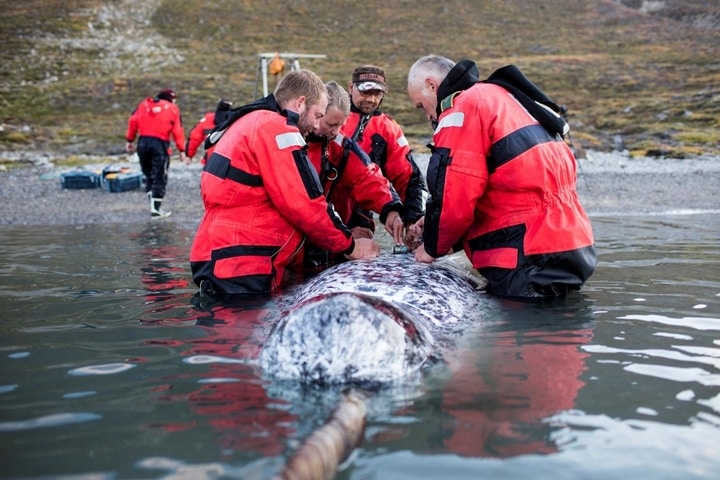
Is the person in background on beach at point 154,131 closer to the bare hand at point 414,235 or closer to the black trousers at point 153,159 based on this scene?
the black trousers at point 153,159

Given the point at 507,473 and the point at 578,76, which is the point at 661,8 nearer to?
the point at 578,76

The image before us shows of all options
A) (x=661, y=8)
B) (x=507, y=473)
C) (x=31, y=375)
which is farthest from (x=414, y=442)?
(x=661, y=8)

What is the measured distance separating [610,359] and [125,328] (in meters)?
2.72

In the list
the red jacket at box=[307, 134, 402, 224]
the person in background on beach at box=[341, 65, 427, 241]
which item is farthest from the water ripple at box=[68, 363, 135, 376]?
the person in background on beach at box=[341, 65, 427, 241]

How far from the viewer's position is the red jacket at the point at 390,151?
691 cm

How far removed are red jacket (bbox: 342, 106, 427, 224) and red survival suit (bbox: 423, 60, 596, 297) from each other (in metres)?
1.93

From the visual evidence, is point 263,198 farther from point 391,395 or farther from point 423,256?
point 391,395

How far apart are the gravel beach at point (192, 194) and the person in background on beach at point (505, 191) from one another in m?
6.60

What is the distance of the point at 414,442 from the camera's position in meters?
2.68

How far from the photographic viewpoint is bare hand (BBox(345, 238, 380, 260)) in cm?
545

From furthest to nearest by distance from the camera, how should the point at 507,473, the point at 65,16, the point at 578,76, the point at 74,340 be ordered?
the point at 65,16, the point at 578,76, the point at 74,340, the point at 507,473

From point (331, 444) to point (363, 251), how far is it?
3.12 metres

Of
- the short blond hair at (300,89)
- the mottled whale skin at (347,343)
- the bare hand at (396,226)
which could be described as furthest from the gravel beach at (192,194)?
the mottled whale skin at (347,343)

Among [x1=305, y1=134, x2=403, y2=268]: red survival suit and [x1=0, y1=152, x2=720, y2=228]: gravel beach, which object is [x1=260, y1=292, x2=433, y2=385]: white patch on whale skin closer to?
[x1=305, y1=134, x2=403, y2=268]: red survival suit
